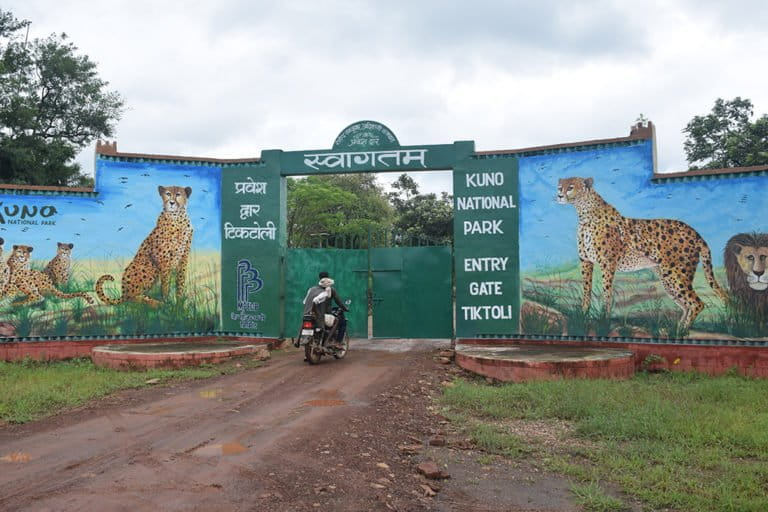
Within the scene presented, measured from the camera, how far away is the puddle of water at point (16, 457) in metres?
4.71

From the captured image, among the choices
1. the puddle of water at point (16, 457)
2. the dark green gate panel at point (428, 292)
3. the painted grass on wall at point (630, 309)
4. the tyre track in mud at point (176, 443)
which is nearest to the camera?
the tyre track in mud at point (176, 443)

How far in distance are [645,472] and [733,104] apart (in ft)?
75.1

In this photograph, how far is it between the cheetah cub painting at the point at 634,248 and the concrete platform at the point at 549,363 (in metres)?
1.08

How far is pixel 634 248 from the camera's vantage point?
9.27 meters

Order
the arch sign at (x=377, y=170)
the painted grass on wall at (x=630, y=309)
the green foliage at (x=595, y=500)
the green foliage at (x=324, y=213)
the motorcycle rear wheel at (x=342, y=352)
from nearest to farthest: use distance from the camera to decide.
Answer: the green foliage at (x=595, y=500)
the painted grass on wall at (x=630, y=309)
the motorcycle rear wheel at (x=342, y=352)
the arch sign at (x=377, y=170)
the green foliage at (x=324, y=213)

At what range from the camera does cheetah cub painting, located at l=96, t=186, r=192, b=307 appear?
1062 centimetres

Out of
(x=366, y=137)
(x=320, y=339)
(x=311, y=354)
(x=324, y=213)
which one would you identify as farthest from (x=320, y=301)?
(x=324, y=213)

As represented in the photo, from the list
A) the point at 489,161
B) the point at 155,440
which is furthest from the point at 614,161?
the point at 155,440

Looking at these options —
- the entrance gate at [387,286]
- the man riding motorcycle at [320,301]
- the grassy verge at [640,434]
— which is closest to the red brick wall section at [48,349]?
the entrance gate at [387,286]

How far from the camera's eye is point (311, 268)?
11.1 metres

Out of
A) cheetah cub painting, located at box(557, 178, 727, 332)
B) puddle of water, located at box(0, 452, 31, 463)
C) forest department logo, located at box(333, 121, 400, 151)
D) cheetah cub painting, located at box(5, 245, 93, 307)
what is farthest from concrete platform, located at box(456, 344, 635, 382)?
cheetah cub painting, located at box(5, 245, 93, 307)

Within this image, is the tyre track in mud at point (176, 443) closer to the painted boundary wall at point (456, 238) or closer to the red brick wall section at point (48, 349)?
the painted boundary wall at point (456, 238)

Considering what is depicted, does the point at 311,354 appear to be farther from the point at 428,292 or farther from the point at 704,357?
the point at 704,357

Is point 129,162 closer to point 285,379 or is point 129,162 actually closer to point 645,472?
point 285,379
